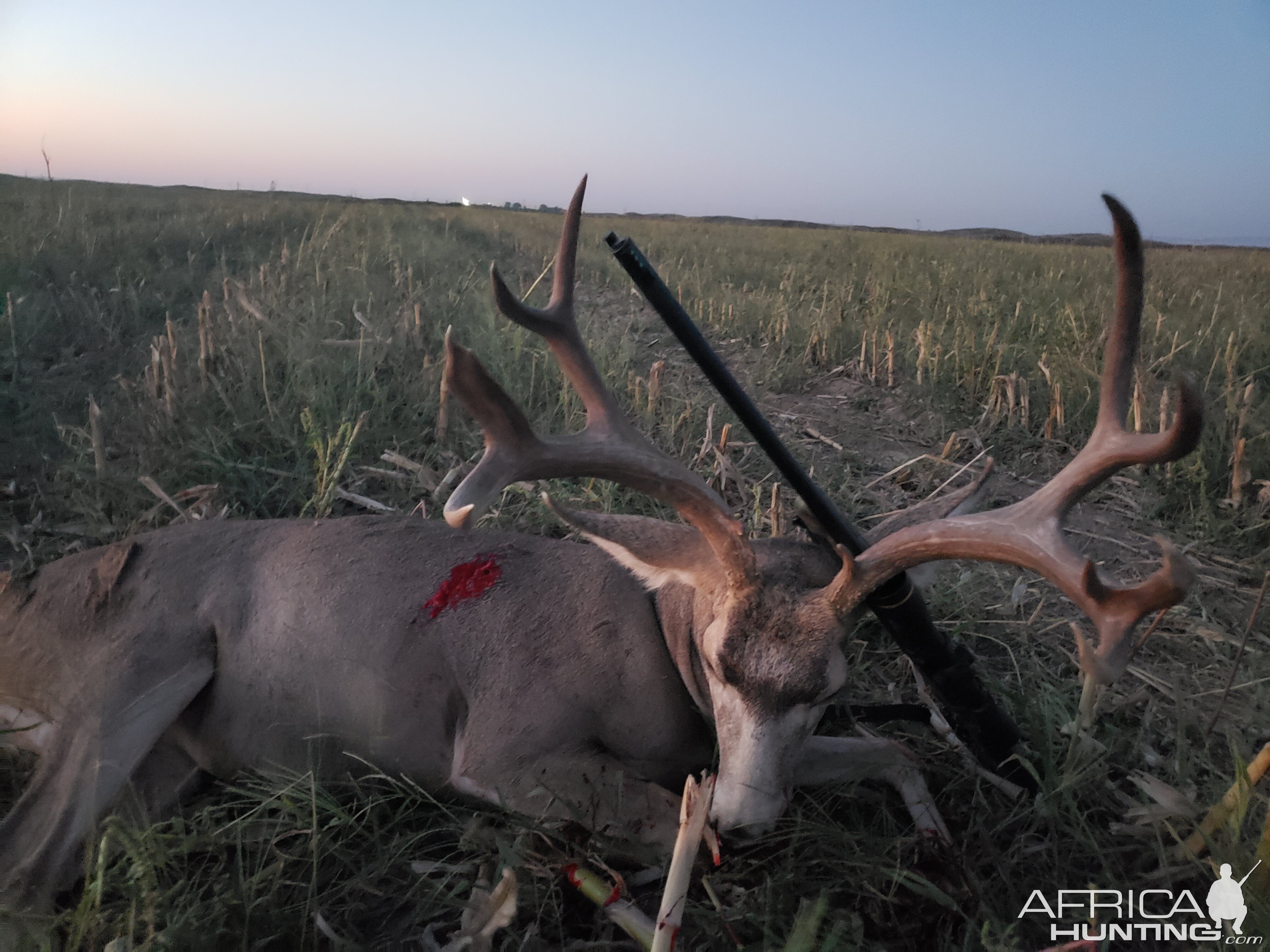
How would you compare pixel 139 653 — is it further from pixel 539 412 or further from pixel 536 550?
pixel 539 412

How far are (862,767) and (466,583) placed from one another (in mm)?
1426

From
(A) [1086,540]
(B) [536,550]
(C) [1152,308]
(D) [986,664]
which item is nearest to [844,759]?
(D) [986,664]

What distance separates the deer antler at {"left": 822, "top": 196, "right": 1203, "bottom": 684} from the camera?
163cm

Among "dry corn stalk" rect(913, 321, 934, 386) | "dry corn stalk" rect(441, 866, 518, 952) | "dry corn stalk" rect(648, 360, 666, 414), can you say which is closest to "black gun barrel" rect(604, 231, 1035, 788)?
"dry corn stalk" rect(441, 866, 518, 952)

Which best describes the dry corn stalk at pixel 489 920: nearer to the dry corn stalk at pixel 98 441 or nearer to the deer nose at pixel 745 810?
the deer nose at pixel 745 810

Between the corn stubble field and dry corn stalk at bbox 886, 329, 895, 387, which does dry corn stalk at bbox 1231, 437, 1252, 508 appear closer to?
the corn stubble field

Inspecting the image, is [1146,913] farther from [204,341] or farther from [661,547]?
[204,341]

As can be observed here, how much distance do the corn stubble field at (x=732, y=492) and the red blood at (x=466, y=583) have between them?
0.58m

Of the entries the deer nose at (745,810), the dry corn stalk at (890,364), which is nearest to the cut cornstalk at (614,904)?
the deer nose at (745,810)

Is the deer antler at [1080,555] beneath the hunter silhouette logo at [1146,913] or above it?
above

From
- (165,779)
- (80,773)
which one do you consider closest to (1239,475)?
(165,779)

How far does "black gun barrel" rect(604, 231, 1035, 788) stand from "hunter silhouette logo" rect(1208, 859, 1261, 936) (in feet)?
2.07

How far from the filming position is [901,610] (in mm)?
2322

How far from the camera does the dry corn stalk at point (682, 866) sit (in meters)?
1.55
